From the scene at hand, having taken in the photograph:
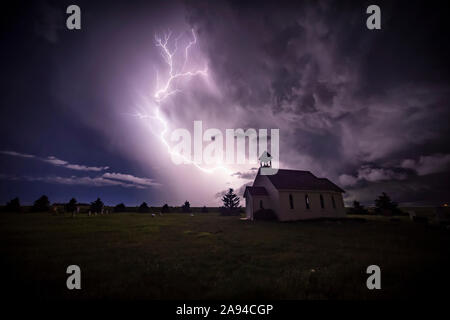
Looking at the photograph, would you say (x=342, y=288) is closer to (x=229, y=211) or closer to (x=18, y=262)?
(x=18, y=262)

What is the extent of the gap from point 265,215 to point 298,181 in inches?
341

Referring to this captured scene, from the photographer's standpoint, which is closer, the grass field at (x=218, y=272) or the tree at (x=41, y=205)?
the grass field at (x=218, y=272)

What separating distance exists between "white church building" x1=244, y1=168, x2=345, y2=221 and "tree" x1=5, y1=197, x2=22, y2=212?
182ft

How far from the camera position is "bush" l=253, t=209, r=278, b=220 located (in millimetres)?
27191

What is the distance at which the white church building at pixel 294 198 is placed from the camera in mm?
26906

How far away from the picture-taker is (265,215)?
2730 cm

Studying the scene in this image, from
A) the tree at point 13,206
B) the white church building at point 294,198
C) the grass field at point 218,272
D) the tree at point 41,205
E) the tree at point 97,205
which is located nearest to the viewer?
the grass field at point 218,272

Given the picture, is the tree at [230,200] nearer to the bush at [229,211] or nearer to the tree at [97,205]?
the bush at [229,211]

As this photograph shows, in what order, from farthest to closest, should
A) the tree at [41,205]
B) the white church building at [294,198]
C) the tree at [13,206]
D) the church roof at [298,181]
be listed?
the tree at [41,205] < the tree at [13,206] < the church roof at [298,181] < the white church building at [294,198]

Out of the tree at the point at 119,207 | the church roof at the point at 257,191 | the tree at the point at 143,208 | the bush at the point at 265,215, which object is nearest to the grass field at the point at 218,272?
the bush at the point at 265,215

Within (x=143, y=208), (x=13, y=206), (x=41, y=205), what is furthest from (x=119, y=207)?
(x=13, y=206)

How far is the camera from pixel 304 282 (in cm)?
509
